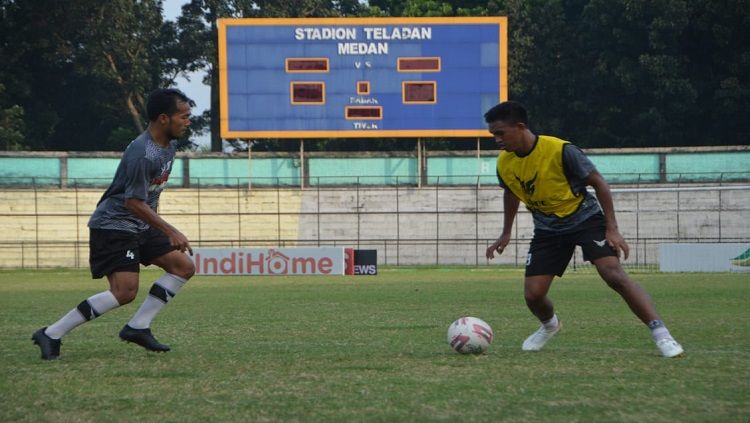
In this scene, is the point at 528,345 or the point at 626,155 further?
the point at 626,155

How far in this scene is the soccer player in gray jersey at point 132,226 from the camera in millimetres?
8516

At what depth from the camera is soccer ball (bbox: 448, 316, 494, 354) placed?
8.78 metres

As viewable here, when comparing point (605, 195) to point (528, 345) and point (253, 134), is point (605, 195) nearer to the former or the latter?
point (528, 345)

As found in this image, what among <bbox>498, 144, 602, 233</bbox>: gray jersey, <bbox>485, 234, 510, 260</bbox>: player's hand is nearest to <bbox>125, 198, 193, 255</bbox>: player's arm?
<bbox>485, 234, 510, 260</bbox>: player's hand

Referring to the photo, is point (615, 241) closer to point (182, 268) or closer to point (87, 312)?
point (182, 268)

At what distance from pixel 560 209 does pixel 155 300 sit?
3.31 meters

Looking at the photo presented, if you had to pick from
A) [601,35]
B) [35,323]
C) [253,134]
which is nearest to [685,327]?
[35,323]

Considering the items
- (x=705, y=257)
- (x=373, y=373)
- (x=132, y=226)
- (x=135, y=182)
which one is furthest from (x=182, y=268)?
(x=705, y=257)

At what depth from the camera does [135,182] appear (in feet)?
27.9

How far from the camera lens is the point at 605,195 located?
8.38 m

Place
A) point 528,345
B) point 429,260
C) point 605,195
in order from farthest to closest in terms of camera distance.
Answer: point 429,260, point 528,345, point 605,195

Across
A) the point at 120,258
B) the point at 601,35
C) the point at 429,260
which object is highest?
the point at 601,35

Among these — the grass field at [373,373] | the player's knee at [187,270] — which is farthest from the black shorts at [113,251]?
the grass field at [373,373]

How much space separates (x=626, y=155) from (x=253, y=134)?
1712 centimetres
